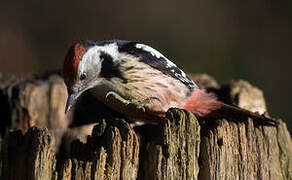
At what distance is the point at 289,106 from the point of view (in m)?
7.45

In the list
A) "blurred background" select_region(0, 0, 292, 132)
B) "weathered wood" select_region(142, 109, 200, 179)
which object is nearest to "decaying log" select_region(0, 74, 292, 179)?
"weathered wood" select_region(142, 109, 200, 179)

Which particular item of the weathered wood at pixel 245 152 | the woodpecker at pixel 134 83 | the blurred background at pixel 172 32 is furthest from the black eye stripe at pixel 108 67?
the blurred background at pixel 172 32

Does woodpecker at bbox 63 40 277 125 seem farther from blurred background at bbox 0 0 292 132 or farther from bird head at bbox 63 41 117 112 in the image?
blurred background at bbox 0 0 292 132

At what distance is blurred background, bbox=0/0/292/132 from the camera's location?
8.09 metres

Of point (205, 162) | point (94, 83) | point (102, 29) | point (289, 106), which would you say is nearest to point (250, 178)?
point (205, 162)

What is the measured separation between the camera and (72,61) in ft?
13.5

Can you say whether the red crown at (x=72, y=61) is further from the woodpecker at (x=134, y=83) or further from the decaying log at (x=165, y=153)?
the decaying log at (x=165, y=153)

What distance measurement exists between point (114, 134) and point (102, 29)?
5303 millimetres

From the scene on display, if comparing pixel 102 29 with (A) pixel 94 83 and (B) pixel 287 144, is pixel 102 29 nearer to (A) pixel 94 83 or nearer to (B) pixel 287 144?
(A) pixel 94 83

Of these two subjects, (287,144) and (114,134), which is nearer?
(114,134)

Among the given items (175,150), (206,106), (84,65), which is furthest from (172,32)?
(175,150)

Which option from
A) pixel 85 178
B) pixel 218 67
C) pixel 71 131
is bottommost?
pixel 85 178

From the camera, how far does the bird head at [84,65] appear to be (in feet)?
13.6

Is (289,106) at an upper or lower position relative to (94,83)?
upper
